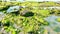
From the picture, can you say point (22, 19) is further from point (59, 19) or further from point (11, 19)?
point (59, 19)

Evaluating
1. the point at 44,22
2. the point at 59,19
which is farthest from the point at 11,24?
the point at 59,19

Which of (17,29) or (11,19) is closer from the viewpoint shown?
(17,29)

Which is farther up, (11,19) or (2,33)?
(11,19)

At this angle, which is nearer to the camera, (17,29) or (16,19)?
(17,29)

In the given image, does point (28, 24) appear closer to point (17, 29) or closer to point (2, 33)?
point (17, 29)

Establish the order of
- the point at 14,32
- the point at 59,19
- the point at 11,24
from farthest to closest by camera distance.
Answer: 1. the point at 59,19
2. the point at 11,24
3. the point at 14,32

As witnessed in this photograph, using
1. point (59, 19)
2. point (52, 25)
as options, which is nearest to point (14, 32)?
point (52, 25)

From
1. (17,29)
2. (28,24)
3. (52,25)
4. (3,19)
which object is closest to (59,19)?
(52,25)

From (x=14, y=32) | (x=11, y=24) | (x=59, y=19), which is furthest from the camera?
(x=59, y=19)
